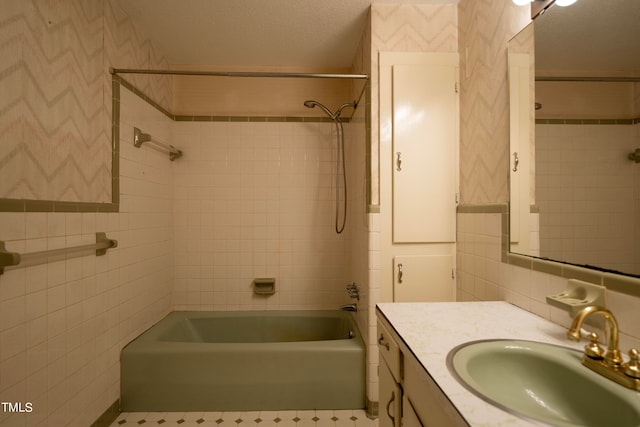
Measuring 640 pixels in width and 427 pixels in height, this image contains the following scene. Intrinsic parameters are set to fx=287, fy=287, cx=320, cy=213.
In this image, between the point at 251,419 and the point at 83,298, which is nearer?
the point at 83,298

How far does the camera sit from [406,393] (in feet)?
2.81

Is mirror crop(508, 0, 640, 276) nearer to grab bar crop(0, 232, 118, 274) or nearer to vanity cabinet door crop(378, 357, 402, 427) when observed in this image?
vanity cabinet door crop(378, 357, 402, 427)

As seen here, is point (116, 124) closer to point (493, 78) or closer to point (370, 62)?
point (370, 62)

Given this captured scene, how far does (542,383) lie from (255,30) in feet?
7.67

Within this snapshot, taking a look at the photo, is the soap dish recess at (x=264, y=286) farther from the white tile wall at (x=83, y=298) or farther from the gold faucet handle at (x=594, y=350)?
the gold faucet handle at (x=594, y=350)

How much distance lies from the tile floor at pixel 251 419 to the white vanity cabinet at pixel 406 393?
0.70 meters

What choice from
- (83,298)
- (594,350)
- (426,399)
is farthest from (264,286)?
(594,350)

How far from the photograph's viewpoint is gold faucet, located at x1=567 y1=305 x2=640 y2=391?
594 millimetres

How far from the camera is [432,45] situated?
1683 mm

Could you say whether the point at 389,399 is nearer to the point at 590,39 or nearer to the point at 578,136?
the point at 578,136

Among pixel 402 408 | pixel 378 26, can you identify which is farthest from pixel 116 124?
pixel 402 408

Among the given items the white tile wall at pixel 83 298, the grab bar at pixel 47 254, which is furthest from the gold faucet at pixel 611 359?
the white tile wall at pixel 83 298

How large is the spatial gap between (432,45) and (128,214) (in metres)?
2.13

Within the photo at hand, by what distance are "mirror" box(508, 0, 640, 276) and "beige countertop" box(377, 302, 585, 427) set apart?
0.24 m
